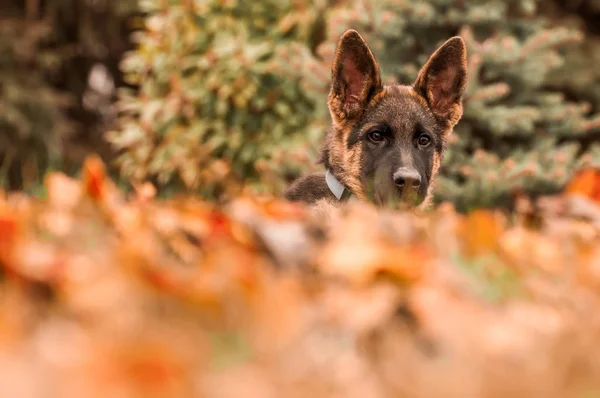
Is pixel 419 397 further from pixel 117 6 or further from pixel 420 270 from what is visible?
pixel 117 6

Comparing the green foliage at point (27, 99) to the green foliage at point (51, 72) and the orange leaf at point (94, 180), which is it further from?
the orange leaf at point (94, 180)

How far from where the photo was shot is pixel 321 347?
43.5 inches

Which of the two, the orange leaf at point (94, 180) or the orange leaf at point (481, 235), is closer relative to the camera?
the orange leaf at point (481, 235)

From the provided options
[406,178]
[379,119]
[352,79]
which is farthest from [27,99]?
[406,178]

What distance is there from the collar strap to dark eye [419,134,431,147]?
739mm

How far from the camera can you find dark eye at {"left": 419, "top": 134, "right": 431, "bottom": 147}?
16.8 feet

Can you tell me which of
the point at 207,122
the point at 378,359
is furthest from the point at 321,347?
the point at 207,122

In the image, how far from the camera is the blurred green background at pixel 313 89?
7168 mm

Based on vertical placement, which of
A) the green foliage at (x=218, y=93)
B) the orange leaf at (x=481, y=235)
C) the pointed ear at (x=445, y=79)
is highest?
the orange leaf at (x=481, y=235)

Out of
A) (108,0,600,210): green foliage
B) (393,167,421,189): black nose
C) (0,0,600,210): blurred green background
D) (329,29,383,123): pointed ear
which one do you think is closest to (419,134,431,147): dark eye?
(329,29,383,123): pointed ear

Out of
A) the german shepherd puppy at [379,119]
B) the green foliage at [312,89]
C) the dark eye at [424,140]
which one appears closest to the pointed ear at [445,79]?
the german shepherd puppy at [379,119]

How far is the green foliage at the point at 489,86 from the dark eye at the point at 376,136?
1.89m

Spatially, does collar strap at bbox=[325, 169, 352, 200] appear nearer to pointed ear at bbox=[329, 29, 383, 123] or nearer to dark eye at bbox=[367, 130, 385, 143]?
dark eye at bbox=[367, 130, 385, 143]

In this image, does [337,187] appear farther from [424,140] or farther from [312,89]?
[312,89]
